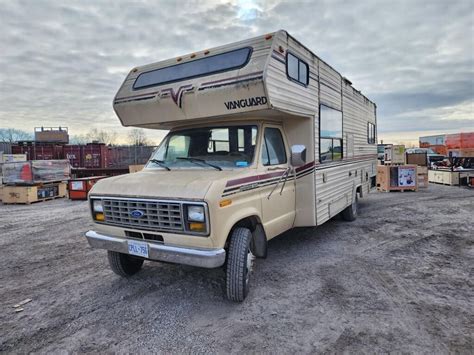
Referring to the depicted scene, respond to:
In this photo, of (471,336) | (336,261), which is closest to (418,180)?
(336,261)

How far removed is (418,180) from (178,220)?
47.8 feet

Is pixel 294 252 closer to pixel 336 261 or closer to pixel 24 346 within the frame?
pixel 336 261

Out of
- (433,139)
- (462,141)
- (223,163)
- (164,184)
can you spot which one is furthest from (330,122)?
(433,139)

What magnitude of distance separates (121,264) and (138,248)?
103 centimetres

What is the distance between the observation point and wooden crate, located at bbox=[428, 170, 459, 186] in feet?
51.9

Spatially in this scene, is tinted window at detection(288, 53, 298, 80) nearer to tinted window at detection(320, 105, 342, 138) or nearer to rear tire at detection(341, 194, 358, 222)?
tinted window at detection(320, 105, 342, 138)

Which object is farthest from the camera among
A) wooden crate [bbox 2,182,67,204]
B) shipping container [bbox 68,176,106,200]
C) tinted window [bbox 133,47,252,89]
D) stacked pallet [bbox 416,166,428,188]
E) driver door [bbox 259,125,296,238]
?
stacked pallet [bbox 416,166,428,188]

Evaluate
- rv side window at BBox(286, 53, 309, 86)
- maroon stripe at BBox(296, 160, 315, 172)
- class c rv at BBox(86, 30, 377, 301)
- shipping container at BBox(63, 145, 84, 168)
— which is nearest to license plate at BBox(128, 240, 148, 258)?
class c rv at BBox(86, 30, 377, 301)

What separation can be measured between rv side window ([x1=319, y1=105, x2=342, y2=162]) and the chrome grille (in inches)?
122

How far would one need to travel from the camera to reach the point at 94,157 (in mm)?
20172

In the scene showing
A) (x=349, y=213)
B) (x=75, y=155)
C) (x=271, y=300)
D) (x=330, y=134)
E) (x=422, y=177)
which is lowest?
(x=271, y=300)

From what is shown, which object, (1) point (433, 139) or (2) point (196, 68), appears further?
(1) point (433, 139)

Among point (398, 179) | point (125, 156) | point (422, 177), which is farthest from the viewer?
point (125, 156)

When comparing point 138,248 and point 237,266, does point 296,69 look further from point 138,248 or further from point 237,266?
point 138,248
